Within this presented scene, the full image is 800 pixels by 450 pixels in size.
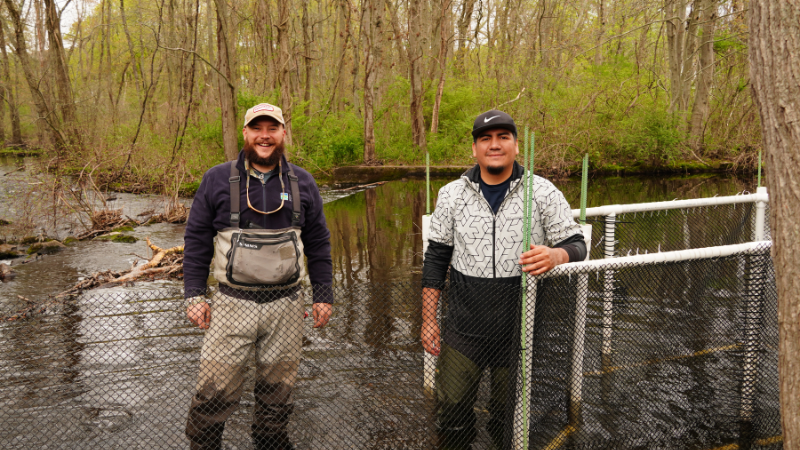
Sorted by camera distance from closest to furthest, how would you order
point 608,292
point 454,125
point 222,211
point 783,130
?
point 783,130 → point 222,211 → point 608,292 → point 454,125

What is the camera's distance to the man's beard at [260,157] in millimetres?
3088

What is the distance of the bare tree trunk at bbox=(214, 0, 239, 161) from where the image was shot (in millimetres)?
13672

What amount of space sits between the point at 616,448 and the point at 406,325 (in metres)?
2.57

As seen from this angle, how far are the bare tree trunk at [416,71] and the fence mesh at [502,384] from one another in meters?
18.7

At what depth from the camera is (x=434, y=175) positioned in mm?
20984

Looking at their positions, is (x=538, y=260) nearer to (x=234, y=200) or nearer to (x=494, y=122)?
(x=494, y=122)

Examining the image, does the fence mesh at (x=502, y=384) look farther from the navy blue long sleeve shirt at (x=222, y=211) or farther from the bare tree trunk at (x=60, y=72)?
the bare tree trunk at (x=60, y=72)

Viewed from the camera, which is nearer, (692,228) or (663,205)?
(663,205)

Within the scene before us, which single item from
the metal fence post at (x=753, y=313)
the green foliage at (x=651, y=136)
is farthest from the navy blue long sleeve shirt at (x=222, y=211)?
the green foliage at (x=651, y=136)

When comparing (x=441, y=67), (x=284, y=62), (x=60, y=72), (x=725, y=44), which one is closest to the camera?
(x=284, y=62)

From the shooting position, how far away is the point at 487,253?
2.91m

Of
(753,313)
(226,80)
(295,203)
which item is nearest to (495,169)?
(295,203)

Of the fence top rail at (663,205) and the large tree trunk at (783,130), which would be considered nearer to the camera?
the large tree trunk at (783,130)

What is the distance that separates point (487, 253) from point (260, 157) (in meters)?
1.31
